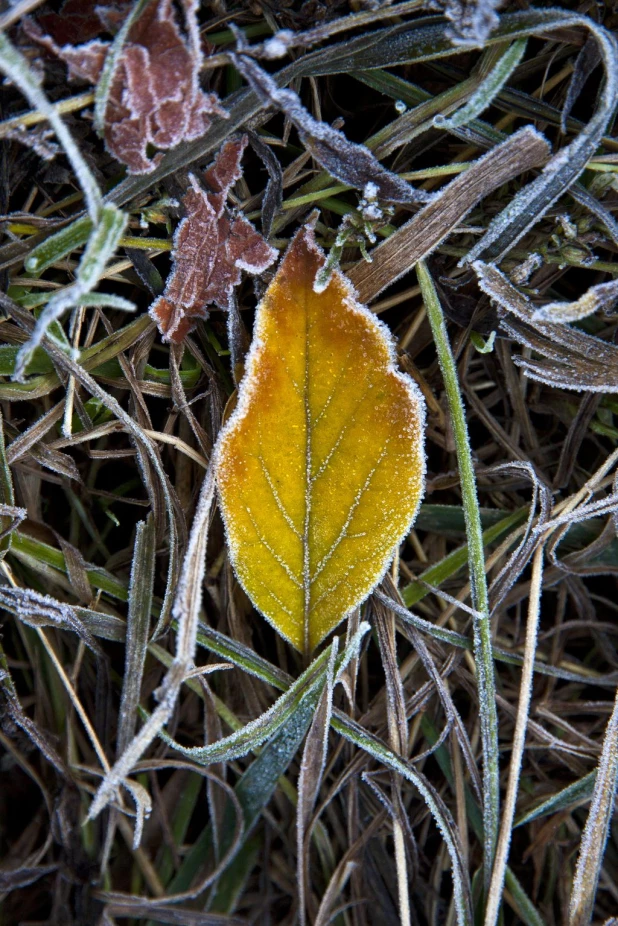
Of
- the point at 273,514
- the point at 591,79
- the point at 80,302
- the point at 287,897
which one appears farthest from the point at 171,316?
the point at 287,897

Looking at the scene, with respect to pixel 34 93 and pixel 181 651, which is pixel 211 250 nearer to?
pixel 34 93

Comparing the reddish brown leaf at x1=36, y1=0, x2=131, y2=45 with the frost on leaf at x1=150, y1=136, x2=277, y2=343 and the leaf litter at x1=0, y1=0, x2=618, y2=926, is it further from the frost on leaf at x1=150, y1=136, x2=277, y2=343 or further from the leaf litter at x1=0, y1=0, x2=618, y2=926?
the frost on leaf at x1=150, y1=136, x2=277, y2=343

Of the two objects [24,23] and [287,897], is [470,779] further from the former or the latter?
[24,23]

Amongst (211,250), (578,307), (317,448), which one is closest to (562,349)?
(578,307)

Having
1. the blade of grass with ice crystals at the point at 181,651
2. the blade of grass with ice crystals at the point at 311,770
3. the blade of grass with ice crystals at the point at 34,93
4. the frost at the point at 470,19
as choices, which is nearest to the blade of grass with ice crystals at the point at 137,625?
the blade of grass with ice crystals at the point at 181,651

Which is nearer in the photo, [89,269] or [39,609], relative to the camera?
[89,269]

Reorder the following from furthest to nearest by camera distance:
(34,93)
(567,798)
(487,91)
Answer: (567,798) < (487,91) < (34,93)

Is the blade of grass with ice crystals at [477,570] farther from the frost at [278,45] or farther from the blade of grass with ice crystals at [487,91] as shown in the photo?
the frost at [278,45]

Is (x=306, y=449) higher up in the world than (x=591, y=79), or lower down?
lower down
